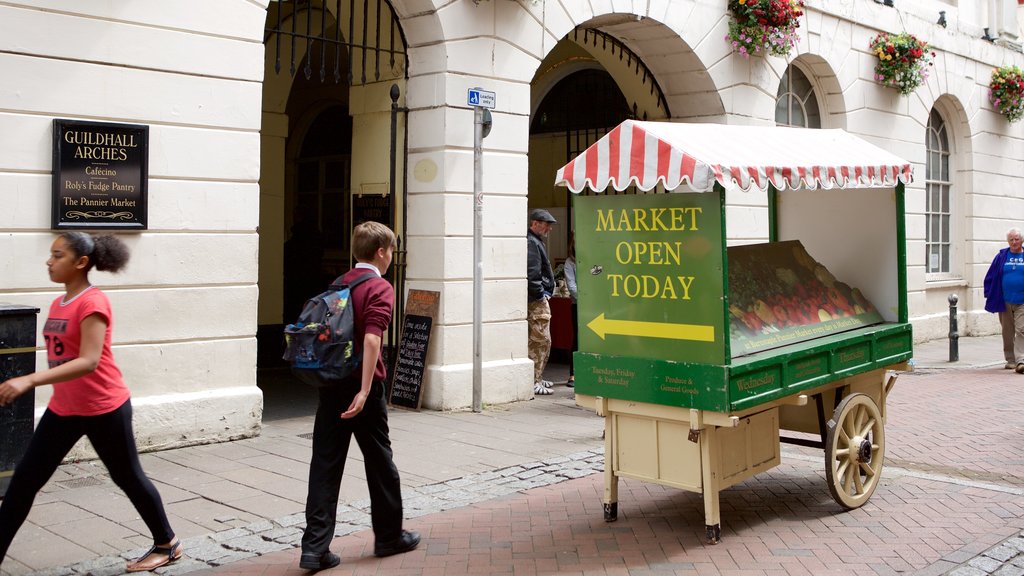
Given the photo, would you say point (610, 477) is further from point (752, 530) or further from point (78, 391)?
point (78, 391)

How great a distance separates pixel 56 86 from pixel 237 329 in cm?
216

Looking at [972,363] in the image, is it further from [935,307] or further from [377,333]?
[377,333]

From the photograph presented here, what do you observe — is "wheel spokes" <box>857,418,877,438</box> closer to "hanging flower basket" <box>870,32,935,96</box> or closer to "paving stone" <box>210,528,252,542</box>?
"paving stone" <box>210,528,252,542</box>

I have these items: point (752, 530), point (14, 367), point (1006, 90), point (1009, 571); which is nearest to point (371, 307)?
point (14, 367)

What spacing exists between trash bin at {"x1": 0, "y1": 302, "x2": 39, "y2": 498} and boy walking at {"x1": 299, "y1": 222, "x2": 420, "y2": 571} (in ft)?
6.67

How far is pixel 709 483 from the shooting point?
546cm

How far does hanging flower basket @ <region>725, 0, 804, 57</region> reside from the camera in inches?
484

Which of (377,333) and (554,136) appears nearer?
(377,333)

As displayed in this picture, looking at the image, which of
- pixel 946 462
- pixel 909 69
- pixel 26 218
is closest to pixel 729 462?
pixel 946 462

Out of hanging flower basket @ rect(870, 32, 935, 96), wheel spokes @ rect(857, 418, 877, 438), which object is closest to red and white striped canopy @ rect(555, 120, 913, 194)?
wheel spokes @ rect(857, 418, 877, 438)

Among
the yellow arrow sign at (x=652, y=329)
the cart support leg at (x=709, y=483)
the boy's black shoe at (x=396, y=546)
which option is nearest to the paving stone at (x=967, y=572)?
the cart support leg at (x=709, y=483)

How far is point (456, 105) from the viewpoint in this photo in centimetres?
948

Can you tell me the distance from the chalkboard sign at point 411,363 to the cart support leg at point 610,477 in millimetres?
3710

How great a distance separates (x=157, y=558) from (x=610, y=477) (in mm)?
2437
